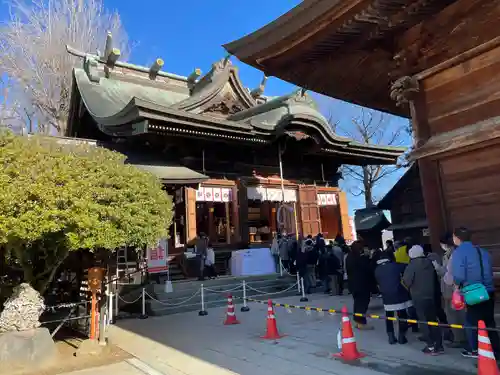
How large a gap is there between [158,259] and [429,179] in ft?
29.2

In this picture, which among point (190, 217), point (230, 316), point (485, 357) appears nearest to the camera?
point (485, 357)

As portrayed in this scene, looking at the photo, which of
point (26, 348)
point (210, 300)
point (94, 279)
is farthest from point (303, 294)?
point (26, 348)

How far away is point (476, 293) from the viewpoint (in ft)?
14.0

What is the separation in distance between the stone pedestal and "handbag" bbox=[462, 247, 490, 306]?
237 inches

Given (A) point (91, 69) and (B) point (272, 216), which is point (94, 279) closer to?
(A) point (91, 69)

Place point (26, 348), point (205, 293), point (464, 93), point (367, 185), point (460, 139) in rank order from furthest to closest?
point (367, 185), point (205, 293), point (26, 348), point (464, 93), point (460, 139)

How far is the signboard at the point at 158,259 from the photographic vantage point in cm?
1197

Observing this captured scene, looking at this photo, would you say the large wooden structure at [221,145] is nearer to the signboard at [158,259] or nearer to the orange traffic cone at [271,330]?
the signboard at [158,259]

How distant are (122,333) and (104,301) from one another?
1146 mm

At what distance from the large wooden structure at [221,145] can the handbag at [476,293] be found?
9.51 meters

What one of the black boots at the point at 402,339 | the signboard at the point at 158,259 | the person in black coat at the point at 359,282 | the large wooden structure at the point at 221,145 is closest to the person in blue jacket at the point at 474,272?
the black boots at the point at 402,339

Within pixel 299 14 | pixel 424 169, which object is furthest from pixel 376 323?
pixel 299 14

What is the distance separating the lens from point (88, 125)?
55.8 feet

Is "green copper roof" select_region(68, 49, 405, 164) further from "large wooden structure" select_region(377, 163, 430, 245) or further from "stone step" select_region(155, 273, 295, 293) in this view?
"stone step" select_region(155, 273, 295, 293)
